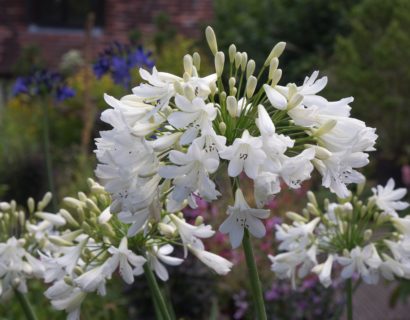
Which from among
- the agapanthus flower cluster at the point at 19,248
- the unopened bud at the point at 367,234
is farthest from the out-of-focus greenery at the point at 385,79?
the agapanthus flower cluster at the point at 19,248

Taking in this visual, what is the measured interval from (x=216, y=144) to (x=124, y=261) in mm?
659

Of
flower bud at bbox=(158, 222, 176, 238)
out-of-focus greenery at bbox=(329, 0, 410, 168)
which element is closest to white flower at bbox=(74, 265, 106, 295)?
flower bud at bbox=(158, 222, 176, 238)

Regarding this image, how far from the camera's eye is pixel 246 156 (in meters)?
1.75

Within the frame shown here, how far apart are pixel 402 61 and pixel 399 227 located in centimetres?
914

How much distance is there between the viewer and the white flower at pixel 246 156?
5.69ft

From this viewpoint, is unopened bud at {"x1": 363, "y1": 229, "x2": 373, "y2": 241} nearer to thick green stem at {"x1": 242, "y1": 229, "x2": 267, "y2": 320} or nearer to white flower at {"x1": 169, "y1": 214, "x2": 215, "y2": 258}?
white flower at {"x1": 169, "y1": 214, "x2": 215, "y2": 258}

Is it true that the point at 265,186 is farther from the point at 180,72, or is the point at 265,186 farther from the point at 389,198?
the point at 180,72

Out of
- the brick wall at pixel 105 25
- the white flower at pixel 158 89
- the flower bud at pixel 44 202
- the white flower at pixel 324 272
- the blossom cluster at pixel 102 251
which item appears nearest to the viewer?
the white flower at pixel 158 89

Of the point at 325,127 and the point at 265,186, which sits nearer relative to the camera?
the point at 265,186

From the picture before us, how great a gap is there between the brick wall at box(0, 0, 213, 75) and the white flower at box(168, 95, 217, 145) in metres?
15.2

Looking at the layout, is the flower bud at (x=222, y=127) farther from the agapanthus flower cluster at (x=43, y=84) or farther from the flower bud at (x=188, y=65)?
the agapanthus flower cluster at (x=43, y=84)

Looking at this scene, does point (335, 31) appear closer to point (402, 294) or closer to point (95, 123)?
point (95, 123)

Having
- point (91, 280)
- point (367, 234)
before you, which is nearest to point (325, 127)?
point (91, 280)

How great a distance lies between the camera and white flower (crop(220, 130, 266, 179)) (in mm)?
1735
